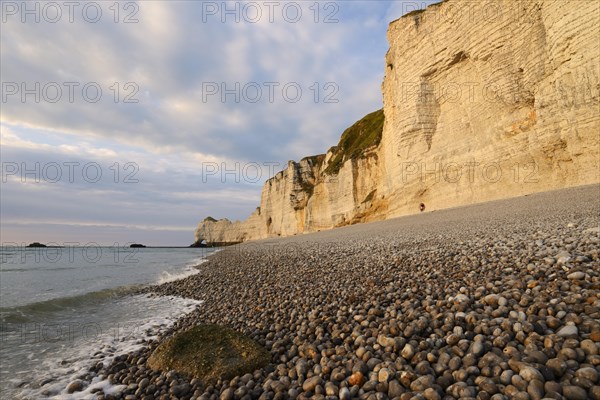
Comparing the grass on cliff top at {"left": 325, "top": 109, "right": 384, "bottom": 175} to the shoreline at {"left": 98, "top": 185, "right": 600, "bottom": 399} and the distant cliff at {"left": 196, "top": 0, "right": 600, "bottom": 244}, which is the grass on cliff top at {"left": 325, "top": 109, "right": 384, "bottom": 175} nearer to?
the distant cliff at {"left": 196, "top": 0, "right": 600, "bottom": 244}

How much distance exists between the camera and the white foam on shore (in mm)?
3750

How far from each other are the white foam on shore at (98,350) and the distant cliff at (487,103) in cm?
2052

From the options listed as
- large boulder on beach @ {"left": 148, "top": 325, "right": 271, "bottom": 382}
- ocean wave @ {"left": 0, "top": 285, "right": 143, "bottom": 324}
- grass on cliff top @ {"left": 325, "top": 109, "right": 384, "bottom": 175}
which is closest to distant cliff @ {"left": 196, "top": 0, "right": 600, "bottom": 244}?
grass on cliff top @ {"left": 325, "top": 109, "right": 384, "bottom": 175}

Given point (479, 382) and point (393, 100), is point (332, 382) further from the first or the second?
point (393, 100)

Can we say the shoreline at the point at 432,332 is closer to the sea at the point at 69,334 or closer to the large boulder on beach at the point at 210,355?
the large boulder on beach at the point at 210,355

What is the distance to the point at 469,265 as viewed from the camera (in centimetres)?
547

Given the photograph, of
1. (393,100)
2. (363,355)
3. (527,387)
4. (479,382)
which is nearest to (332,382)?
(363,355)

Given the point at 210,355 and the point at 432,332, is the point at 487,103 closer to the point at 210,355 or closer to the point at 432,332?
the point at 432,332

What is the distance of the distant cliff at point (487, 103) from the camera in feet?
53.5

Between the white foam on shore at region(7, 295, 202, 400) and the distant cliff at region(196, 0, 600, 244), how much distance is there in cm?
2052

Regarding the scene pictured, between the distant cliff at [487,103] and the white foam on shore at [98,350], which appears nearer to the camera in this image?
the white foam on shore at [98,350]

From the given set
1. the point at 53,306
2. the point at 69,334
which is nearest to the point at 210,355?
the point at 69,334

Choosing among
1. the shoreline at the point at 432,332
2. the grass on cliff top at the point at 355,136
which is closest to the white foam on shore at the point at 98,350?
the shoreline at the point at 432,332

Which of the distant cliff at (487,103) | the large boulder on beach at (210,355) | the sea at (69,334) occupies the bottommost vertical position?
the sea at (69,334)
